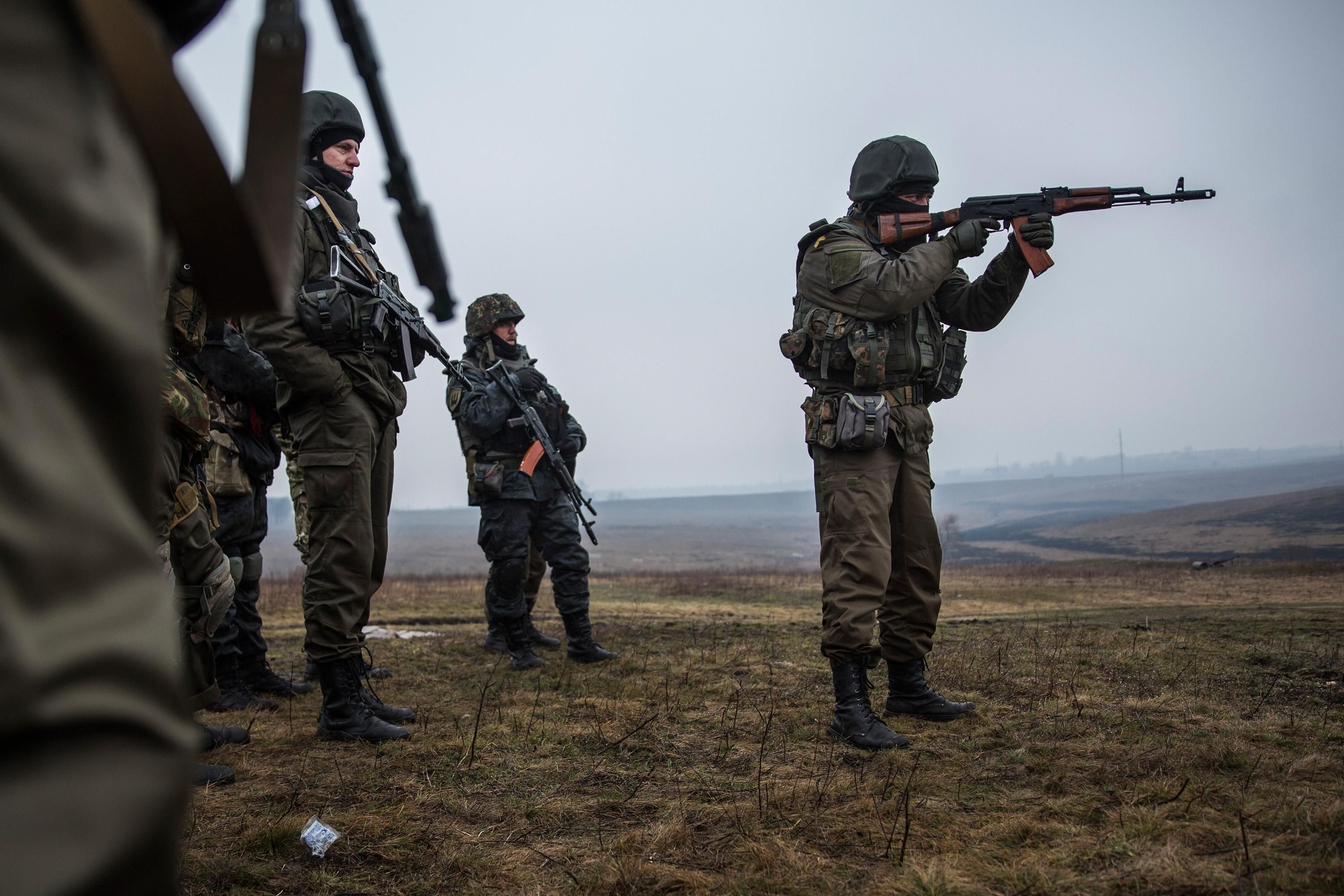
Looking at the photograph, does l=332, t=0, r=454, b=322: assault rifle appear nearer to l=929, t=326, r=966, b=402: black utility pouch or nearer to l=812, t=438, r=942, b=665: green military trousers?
l=812, t=438, r=942, b=665: green military trousers

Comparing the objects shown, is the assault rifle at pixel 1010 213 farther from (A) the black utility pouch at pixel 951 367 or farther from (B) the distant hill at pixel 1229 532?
(B) the distant hill at pixel 1229 532

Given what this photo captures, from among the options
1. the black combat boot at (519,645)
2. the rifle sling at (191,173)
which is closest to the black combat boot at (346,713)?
the black combat boot at (519,645)

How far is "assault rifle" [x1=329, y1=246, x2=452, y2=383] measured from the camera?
4.55 m

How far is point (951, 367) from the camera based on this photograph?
4.85 metres

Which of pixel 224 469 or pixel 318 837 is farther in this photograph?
pixel 224 469

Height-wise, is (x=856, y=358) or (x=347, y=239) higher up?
(x=347, y=239)

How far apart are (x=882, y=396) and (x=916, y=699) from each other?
61.0 inches

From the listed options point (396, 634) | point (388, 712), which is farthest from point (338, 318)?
point (396, 634)

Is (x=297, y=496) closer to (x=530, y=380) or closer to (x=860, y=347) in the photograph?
(x=530, y=380)

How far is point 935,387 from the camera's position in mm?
4801

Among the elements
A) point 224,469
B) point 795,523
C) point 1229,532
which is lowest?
point 795,523

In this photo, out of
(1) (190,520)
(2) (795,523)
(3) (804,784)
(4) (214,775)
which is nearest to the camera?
(3) (804,784)

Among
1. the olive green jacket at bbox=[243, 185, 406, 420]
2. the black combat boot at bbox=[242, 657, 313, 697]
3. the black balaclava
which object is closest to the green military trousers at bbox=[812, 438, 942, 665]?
the black balaclava

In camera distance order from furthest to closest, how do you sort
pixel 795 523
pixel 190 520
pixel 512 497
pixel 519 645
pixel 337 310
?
pixel 795 523
pixel 512 497
pixel 519 645
pixel 337 310
pixel 190 520
